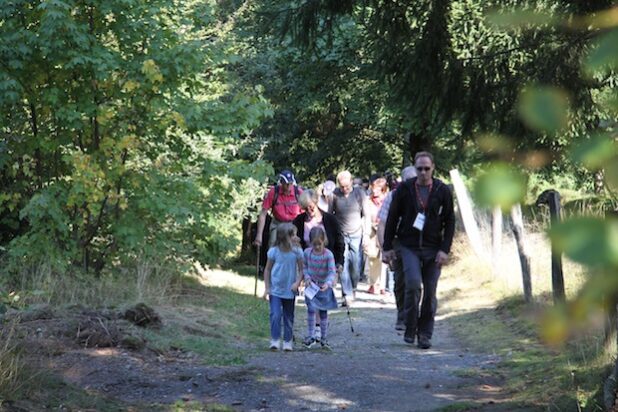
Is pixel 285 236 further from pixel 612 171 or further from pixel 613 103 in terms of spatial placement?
pixel 612 171

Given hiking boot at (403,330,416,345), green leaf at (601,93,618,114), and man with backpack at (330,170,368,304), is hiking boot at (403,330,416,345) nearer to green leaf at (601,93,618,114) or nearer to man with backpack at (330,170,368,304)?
man with backpack at (330,170,368,304)

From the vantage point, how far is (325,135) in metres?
29.6

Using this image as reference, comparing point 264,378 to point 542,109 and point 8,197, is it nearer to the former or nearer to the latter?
point 8,197

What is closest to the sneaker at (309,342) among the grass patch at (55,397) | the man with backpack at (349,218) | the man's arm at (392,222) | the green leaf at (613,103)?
the man's arm at (392,222)

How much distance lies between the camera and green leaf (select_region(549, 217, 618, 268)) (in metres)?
0.77

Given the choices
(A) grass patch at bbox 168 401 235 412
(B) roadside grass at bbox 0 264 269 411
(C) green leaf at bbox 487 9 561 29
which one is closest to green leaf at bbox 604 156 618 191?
(C) green leaf at bbox 487 9 561 29

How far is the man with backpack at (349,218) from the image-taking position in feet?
51.9

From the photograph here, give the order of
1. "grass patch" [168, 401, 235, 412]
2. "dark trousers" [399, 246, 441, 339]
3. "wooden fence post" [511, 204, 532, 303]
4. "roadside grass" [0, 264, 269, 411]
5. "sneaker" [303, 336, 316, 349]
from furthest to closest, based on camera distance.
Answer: "wooden fence post" [511, 204, 532, 303], "sneaker" [303, 336, 316, 349], "dark trousers" [399, 246, 441, 339], "grass patch" [168, 401, 235, 412], "roadside grass" [0, 264, 269, 411]

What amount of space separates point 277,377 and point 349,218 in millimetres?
7659

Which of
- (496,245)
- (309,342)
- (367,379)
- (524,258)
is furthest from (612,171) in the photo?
(496,245)

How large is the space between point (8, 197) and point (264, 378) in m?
6.30

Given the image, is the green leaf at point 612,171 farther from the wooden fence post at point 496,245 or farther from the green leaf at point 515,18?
the wooden fence post at point 496,245

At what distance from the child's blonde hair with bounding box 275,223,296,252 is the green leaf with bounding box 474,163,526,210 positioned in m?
9.82

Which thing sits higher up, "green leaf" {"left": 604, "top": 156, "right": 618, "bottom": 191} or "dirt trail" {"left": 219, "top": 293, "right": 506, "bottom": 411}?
"green leaf" {"left": 604, "top": 156, "right": 618, "bottom": 191}
